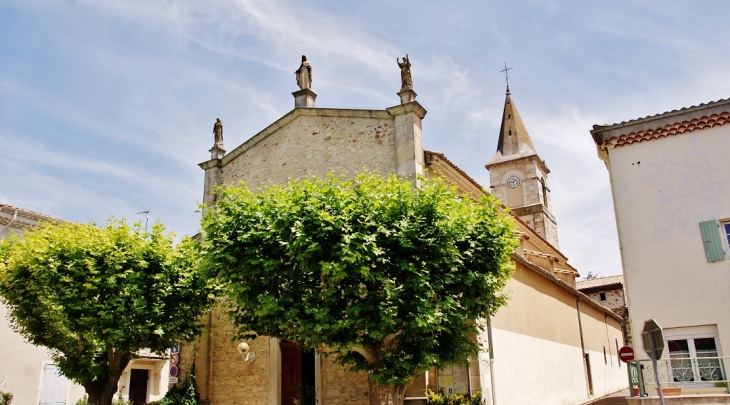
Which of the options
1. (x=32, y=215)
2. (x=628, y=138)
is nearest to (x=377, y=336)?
(x=628, y=138)

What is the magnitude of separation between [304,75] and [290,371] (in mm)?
10241

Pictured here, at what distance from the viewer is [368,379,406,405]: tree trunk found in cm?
1248

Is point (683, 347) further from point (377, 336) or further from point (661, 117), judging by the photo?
point (377, 336)

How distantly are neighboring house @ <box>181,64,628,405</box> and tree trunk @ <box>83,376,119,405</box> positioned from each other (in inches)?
132

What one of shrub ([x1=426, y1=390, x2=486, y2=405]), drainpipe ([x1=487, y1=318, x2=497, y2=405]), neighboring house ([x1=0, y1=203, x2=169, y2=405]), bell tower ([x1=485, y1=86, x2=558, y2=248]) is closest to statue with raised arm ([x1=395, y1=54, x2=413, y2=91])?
drainpipe ([x1=487, y1=318, x2=497, y2=405])

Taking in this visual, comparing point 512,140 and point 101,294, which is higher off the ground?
point 512,140

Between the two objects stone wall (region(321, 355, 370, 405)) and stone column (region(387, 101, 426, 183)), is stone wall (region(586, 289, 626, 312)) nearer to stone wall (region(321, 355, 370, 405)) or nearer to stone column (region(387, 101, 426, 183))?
stone column (region(387, 101, 426, 183))

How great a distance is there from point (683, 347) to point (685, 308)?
883 mm

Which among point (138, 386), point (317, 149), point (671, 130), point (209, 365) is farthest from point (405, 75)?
point (138, 386)

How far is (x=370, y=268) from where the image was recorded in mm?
12367

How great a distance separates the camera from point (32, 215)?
2305 cm

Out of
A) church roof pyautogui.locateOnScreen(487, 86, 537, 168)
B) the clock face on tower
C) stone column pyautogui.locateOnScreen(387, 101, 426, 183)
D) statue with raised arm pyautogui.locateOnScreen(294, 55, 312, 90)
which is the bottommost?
stone column pyautogui.locateOnScreen(387, 101, 426, 183)

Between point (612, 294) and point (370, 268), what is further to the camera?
point (612, 294)

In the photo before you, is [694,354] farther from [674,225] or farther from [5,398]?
[5,398]
